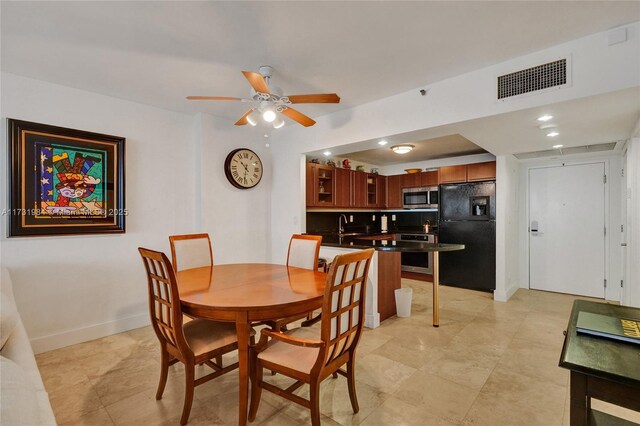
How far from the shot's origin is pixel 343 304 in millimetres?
1666

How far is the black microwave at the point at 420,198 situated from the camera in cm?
546

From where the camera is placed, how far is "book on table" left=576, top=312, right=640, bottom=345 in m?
1.09

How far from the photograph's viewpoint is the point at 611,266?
13.5 ft

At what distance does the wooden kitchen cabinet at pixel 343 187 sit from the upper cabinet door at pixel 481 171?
6.21 ft

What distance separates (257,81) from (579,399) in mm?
2194

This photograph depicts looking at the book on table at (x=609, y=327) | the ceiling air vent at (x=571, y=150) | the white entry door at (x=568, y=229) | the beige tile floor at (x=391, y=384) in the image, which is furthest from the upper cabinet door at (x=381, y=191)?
the book on table at (x=609, y=327)

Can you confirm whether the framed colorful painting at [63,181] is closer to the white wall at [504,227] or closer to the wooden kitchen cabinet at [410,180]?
the wooden kitchen cabinet at [410,180]

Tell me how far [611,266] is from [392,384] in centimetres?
402

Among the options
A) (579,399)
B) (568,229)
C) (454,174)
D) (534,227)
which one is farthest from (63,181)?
(568,229)

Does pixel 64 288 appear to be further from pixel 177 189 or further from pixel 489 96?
pixel 489 96

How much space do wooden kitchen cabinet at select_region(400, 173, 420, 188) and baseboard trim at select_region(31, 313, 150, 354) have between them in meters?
4.67

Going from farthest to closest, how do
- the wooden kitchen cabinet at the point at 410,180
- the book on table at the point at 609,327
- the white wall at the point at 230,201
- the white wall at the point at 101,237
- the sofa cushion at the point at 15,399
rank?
the wooden kitchen cabinet at the point at 410,180 → the white wall at the point at 230,201 → the white wall at the point at 101,237 → the book on table at the point at 609,327 → the sofa cushion at the point at 15,399

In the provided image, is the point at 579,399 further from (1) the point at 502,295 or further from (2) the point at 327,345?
(1) the point at 502,295

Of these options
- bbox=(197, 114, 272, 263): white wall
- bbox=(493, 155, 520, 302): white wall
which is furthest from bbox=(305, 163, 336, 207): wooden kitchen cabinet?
bbox=(493, 155, 520, 302): white wall
